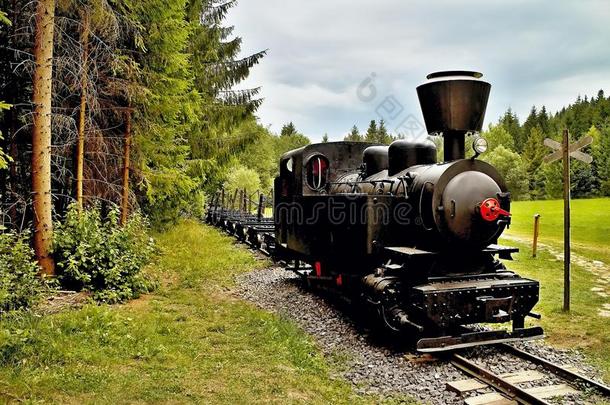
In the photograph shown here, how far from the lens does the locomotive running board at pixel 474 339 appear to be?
17.7 ft

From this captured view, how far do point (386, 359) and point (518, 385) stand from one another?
1515mm

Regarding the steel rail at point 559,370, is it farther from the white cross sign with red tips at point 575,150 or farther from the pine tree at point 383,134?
the pine tree at point 383,134

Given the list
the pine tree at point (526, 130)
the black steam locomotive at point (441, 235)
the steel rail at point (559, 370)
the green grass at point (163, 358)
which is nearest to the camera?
the green grass at point (163, 358)

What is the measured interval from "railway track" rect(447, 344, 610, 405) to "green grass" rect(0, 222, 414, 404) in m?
1.13

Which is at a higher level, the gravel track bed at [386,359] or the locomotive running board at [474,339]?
the locomotive running board at [474,339]

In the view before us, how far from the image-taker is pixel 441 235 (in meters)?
5.75

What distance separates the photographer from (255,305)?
8.16m

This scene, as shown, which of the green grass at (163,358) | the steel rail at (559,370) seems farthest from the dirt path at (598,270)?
the green grass at (163,358)

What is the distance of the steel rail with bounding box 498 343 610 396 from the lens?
4.45 m

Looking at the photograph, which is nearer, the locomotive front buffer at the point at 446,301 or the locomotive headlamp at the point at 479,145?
the locomotive front buffer at the point at 446,301

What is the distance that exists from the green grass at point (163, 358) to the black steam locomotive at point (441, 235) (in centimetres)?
137

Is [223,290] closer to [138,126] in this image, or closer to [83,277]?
[83,277]

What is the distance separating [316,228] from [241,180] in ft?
99.7

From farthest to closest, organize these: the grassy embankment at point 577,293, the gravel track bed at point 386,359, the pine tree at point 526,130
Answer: the pine tree at point 526,130 → the grassy embankment at point 577,293 → the gravel track bed at point 386,359
